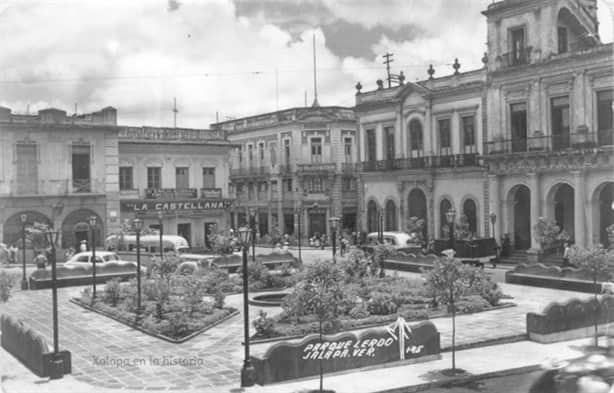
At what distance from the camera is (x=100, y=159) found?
25797mm

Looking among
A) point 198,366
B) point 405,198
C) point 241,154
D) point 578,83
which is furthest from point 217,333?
point 241,154

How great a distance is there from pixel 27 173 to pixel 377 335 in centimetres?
1408

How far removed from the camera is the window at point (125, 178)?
27.8 metres

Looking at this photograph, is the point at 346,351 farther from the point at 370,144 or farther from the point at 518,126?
the point at 518,126

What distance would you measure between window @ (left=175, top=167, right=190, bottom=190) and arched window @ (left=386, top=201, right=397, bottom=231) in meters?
9.08

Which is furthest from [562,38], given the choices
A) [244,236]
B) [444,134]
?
[244,236]

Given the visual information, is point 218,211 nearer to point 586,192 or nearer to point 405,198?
point 405,198

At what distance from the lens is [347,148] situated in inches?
966

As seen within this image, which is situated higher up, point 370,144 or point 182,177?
point 370,144

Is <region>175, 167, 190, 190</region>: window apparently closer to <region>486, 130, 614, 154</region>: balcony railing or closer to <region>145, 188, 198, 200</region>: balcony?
<region>145, 188, 198, 200</region>: balcony

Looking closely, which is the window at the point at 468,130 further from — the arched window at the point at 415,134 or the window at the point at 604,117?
the window at the point at 604,117

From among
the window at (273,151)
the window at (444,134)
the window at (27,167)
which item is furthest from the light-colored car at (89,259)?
the window at (444,134)

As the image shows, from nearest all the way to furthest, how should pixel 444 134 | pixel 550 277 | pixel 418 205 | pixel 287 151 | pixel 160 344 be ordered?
pixel 160 344 < pixel 550 277 < pixel 444 134 < pixel 287 151 < pixel 418 205

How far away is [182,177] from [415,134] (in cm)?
1069
